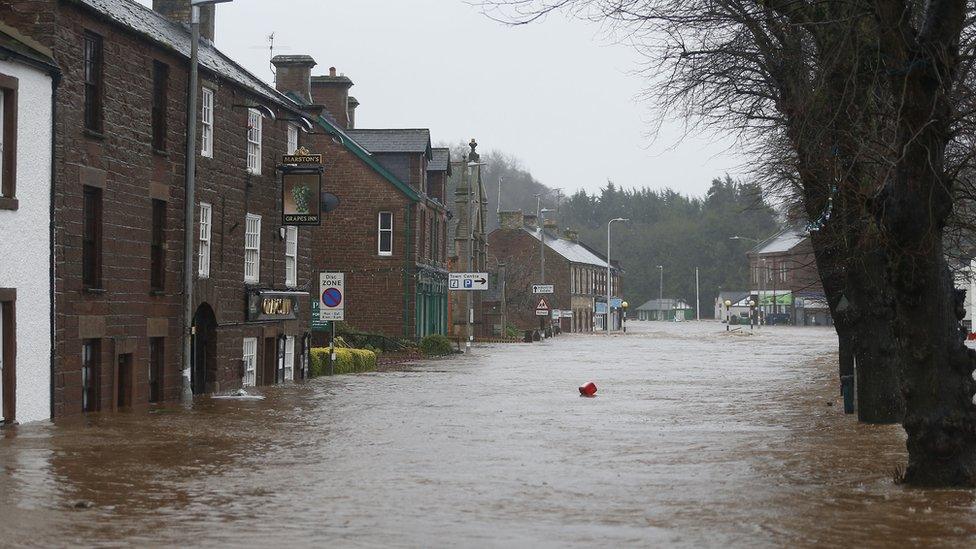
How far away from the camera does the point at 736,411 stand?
25000mm

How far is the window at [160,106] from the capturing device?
2627 cm

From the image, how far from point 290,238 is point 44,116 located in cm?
1361

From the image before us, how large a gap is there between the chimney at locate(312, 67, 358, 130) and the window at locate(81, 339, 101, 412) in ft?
108

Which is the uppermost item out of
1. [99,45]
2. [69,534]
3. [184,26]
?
[184,26]

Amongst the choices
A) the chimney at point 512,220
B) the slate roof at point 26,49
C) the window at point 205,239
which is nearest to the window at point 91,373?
the slate roof at point 26,49

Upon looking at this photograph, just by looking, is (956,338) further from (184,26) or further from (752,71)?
(184,26)

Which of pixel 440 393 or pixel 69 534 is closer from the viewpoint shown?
pixel 69 534

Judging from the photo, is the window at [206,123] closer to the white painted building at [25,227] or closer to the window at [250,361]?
the window at [250,361]

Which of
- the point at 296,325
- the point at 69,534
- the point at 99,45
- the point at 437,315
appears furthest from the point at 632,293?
the point at 69,534

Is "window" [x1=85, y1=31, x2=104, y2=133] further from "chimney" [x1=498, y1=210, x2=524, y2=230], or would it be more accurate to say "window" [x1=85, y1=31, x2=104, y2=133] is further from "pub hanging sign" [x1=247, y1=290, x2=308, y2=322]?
"chimney" [x1=498, y1=210, x2=524, y2=230]

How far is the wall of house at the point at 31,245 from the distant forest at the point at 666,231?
138 m

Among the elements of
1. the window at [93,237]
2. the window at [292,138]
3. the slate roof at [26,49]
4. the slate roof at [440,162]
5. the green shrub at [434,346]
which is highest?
the slate roof at [440,162]

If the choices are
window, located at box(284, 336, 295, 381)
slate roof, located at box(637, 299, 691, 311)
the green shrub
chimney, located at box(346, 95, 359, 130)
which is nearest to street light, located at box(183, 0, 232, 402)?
window, located at box(284, 336, 295, 381)

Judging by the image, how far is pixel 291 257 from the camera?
114ft
